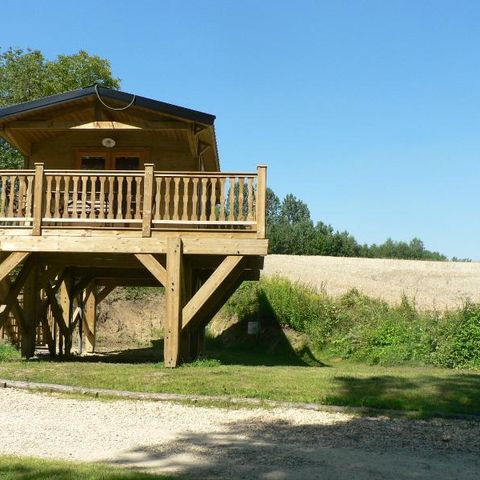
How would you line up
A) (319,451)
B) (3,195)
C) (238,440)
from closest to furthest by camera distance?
(319,451)
(238,440)
(3,195)

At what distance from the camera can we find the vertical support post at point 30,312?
44.9ft

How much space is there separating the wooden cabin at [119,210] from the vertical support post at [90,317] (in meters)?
2.52

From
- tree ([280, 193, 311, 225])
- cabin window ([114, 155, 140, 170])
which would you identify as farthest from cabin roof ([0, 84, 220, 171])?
tree ([280, 193, 311, 225])

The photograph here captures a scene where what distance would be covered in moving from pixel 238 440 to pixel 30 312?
864 centimetres

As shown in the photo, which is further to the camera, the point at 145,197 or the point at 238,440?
the point at 145,197

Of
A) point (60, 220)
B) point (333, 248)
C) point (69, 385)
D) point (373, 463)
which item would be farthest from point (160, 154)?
point (333, 248)

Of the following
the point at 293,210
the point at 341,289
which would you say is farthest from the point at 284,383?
the point at 293,210

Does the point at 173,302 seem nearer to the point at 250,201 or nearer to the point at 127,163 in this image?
the point at 250,201

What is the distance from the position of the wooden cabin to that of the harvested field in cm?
937

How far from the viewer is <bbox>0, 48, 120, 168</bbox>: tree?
108 feet

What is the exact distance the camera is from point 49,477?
4.97 m

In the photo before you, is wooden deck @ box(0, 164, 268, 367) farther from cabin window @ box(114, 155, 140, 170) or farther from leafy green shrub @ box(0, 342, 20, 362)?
cabin window @ box(114, 155, 140, 170)

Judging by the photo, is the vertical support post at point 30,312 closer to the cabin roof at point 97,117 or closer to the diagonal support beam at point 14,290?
the diagonal support beam at point 14,290

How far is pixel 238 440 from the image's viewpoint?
21.8 feet
